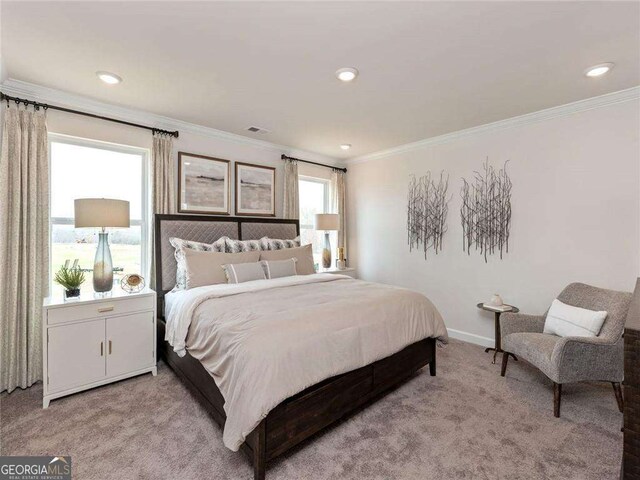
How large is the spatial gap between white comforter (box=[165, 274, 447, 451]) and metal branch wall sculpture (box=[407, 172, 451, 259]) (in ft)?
5.26

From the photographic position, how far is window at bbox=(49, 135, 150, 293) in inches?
116

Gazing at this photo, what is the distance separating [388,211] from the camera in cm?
476

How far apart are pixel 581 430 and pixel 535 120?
2928mm

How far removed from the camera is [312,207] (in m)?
5.16

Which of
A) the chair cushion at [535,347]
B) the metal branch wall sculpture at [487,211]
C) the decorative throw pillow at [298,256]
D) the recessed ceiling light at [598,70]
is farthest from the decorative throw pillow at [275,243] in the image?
the recessed ceiling light at [598,70]

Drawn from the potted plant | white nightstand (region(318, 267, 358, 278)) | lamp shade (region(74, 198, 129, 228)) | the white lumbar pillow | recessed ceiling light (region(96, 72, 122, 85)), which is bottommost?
the white lumbar pillow

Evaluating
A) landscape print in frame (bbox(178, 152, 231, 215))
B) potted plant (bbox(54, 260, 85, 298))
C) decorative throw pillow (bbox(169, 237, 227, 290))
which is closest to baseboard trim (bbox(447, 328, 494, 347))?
decorative throw pillow (bbox(169, 237, 227, 290))

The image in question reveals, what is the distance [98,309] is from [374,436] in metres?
2.44

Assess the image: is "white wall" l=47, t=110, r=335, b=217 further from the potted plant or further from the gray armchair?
the gray armchair

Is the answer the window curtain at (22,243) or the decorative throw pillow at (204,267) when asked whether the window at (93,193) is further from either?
the decorative throw pillow at (204,267)

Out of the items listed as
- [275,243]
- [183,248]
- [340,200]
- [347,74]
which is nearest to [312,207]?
[340,200]

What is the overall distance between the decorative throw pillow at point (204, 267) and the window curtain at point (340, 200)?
2423 millimetres

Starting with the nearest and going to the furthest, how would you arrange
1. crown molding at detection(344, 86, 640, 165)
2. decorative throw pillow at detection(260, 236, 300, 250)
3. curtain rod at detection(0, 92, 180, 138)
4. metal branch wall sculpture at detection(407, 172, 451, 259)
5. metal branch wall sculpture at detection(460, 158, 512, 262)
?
curtain rod at detection(0, 92, 180, 138) → crown molding at detection(344, 86, 640, 165) → metal branch wall sculpture at detection(460, 158, 512, 262) → decorative throw pillow at detection(260, 236, 300, 250) → metal branch wall sculpture at detection(407, 172, 451, 259)

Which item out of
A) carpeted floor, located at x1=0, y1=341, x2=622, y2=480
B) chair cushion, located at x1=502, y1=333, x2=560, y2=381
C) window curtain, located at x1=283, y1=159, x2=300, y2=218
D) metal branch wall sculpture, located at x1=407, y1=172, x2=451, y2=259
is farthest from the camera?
window curtain, located at x1=283, y1=159, x2=300, y2=218
